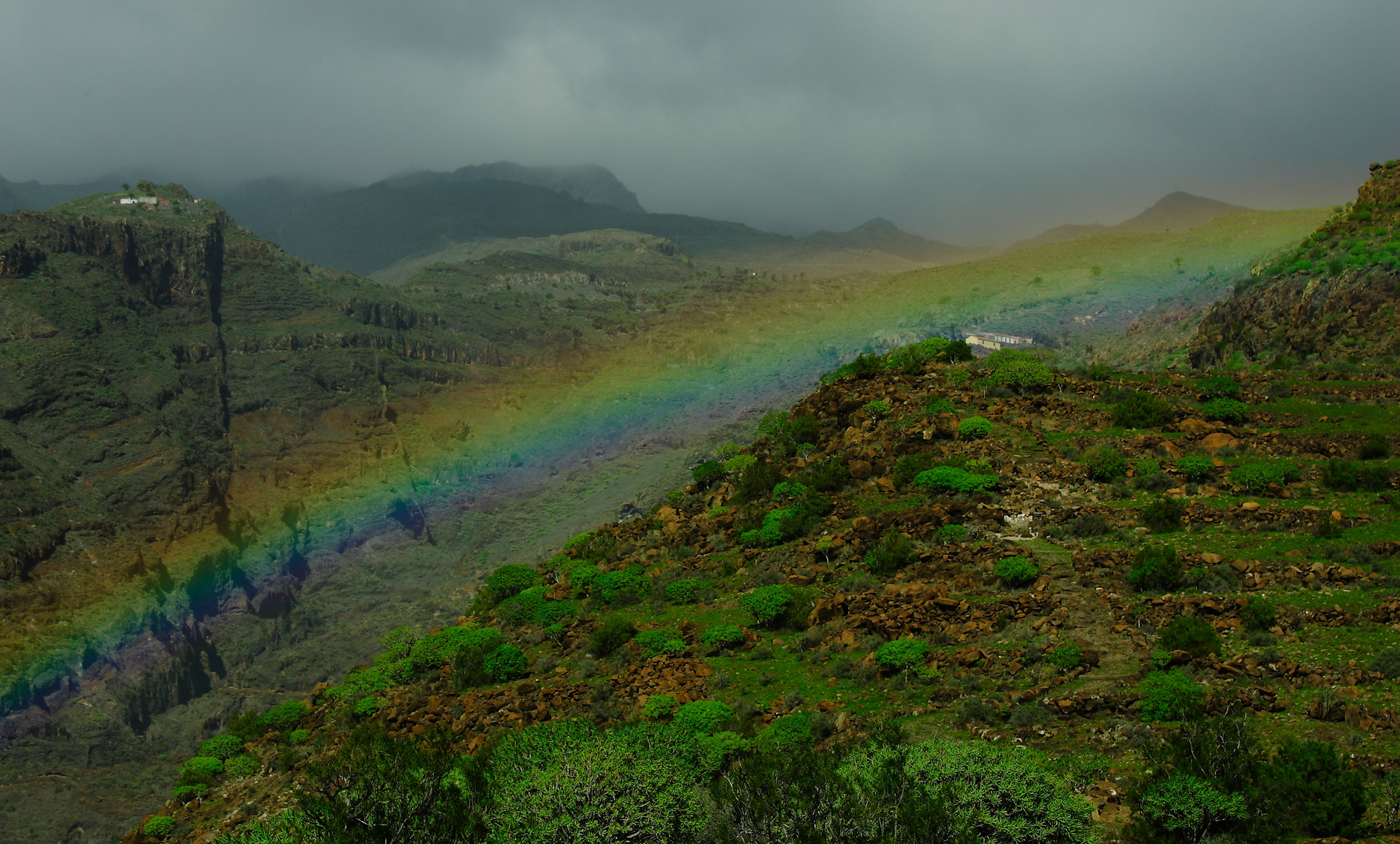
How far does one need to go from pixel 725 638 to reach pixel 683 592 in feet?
21.4

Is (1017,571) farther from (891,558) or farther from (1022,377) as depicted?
(1022,377)

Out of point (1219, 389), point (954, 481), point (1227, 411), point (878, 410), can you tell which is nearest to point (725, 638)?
point (954, 481)

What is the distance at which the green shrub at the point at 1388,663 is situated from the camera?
19.4 m

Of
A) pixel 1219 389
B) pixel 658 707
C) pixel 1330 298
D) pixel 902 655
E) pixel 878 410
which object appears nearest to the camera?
pixel 902 655

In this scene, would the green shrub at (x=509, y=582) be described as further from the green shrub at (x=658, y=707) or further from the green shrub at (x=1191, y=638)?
the green shrub at (x=1191, y=638)

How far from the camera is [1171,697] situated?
797 inches

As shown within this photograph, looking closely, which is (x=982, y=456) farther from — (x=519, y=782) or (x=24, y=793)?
(x=24, y=793)

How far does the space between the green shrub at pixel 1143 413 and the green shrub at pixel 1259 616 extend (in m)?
17.2

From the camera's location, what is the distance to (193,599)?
486ft

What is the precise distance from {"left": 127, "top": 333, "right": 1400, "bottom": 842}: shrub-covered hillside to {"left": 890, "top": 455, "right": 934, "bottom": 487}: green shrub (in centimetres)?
14

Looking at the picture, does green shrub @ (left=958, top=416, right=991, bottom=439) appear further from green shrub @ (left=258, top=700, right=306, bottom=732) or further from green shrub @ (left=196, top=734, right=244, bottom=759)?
green shrub @ (left=196, top=734, right=244, bottom=759)

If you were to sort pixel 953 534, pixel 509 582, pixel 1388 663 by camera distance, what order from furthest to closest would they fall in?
1. pixel 509 582
2. pixel 953 534
3. pixel 1388 663

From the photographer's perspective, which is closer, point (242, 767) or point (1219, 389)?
point (242, 767)

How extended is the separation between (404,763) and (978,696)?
47.6ft
